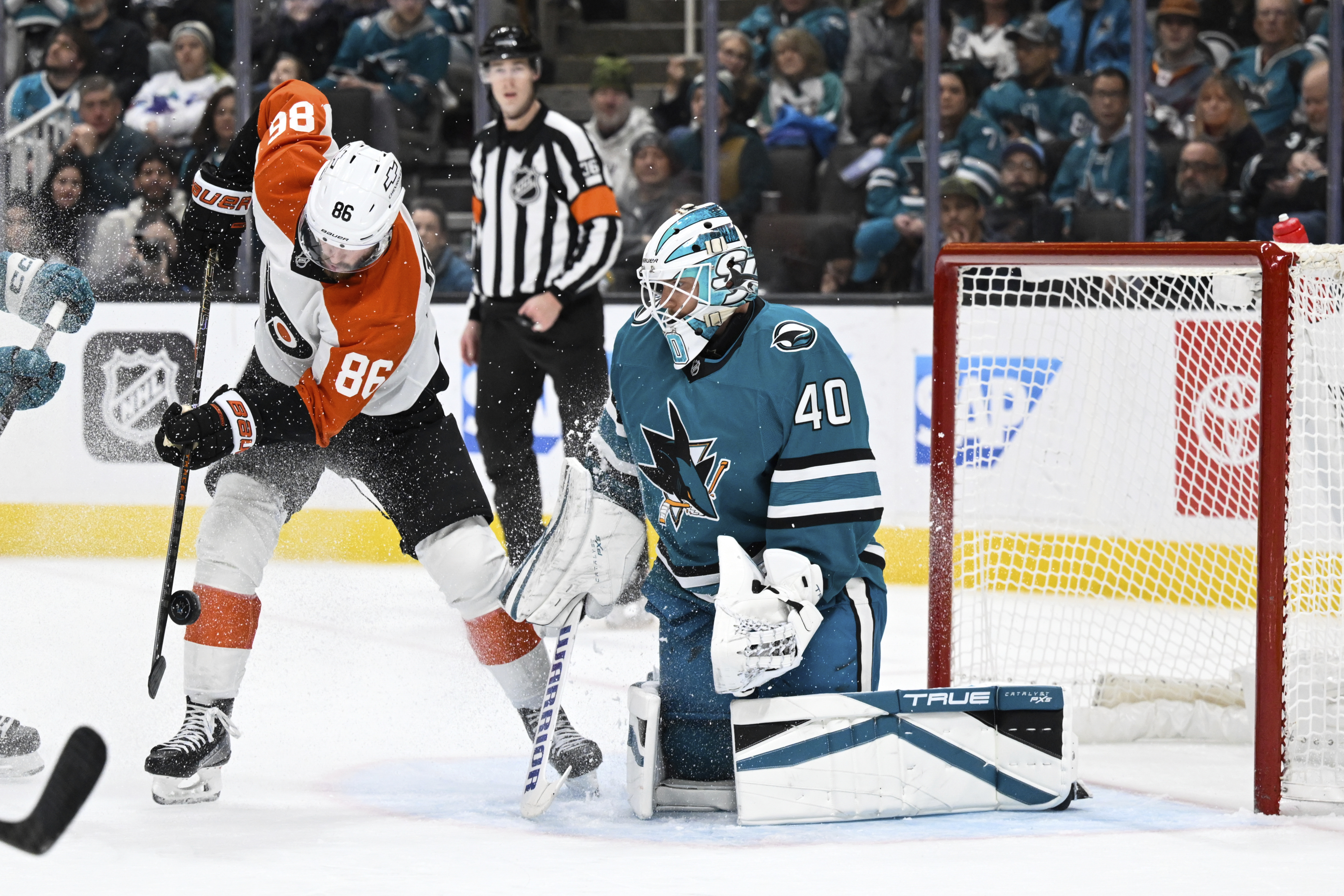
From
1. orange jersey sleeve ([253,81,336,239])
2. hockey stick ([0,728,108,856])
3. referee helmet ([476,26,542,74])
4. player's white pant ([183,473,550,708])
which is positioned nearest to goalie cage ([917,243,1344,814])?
player's white pant ([183,473,550,708])

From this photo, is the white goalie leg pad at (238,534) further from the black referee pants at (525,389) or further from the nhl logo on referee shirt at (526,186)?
the nhl logo on referee shirt at (526,186)

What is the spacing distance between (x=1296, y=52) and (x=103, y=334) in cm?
395

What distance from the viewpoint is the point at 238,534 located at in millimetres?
2680

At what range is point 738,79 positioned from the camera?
5.50 m

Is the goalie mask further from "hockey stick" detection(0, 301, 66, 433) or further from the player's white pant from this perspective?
"hockey stick" detection(0, 301, 66, 433)

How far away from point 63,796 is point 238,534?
715 millimetres

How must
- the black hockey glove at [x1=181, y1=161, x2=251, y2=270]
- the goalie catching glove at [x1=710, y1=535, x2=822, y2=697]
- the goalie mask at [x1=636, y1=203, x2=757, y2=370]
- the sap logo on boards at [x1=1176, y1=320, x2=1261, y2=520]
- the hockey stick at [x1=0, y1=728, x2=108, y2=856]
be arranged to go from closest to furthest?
the hockey stick at [x1=0, y1=728, x2=108, y2=856]
the goalie catching glove at [x1=710, y1=535, x2=822, y2=697]
the goalie mask at [x1=636, y1=203, x2=757, y2=370]
the black hockey glove at [x1=181, y1=161, x2=251, y2=270]
the sap logo on boards at [x1=1176, y1=320, x2=1261, y2=520]

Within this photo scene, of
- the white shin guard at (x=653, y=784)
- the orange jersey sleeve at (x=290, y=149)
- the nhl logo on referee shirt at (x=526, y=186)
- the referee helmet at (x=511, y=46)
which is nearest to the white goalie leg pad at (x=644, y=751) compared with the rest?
the white shin guard at (x=653, y=784)

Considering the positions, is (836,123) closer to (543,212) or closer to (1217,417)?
(543,212)

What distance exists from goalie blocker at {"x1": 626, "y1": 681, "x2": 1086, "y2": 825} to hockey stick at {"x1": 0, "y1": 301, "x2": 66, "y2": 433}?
118 cm

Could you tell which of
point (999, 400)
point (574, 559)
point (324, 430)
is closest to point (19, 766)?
point (324, 430)

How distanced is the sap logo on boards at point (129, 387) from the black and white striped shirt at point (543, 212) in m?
1.18

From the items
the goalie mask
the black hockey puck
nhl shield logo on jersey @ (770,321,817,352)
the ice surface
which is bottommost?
the ice surface

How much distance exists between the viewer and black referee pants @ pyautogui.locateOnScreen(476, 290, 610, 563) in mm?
4438
